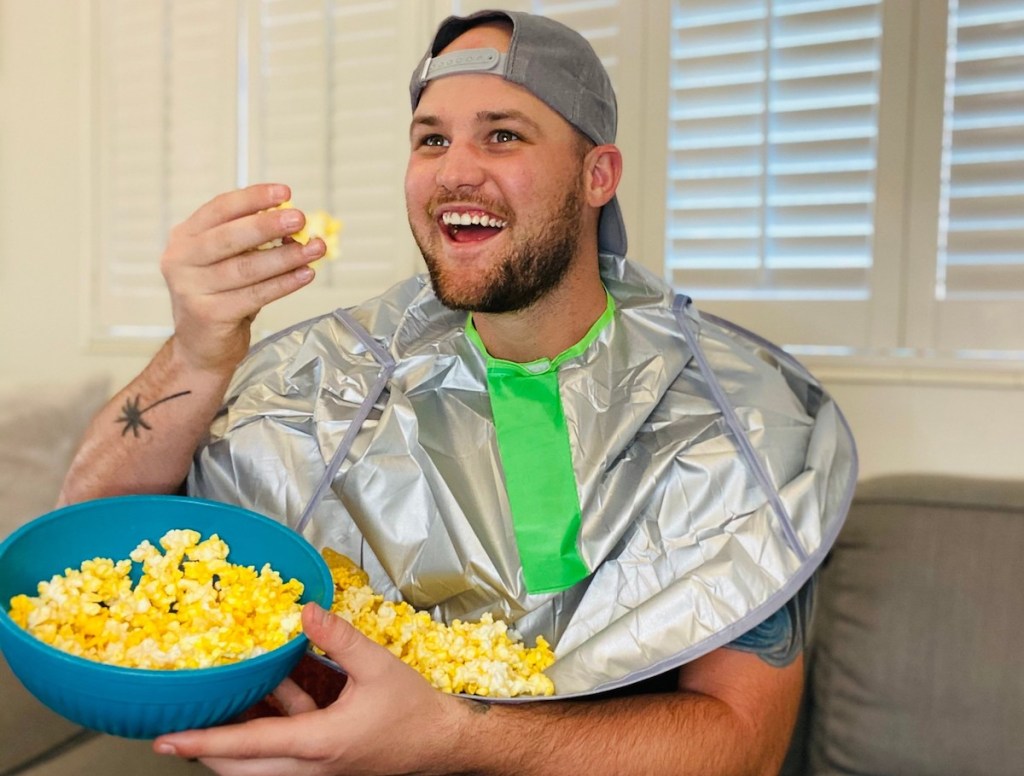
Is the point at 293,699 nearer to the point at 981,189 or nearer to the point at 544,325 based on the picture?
the point at 544,325

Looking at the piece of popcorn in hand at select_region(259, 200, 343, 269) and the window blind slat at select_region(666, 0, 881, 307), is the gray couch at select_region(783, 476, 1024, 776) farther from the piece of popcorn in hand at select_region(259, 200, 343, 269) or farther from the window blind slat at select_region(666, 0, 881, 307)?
the piece of popcorn in hand at select_region(259, 200, 343, 269)

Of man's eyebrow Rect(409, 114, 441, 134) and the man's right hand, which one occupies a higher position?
man's eyebrow Rect(409, 114, 441, 134)

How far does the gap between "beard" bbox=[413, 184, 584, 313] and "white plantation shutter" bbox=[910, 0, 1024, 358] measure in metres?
0.70

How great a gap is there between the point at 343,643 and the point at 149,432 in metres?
0.56

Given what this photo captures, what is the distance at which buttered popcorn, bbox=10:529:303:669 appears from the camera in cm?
88

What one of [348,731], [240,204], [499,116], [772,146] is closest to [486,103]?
[499,116]

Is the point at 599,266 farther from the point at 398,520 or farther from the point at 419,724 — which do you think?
the point at 419,724

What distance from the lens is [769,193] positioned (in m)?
1.72

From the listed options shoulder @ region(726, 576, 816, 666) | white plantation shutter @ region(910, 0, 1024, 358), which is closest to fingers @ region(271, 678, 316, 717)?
shoulder @ region(726, 576, 816, 666)

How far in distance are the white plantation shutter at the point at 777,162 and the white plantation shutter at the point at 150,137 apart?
1.14 metres

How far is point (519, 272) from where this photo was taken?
1342mm

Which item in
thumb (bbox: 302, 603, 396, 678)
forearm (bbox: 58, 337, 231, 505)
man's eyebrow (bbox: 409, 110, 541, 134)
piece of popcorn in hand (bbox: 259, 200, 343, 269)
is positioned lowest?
thumb (bbox: 302, 603, 396, 678)

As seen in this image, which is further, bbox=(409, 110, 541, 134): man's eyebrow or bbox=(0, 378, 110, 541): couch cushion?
bbox=(0, 378, 110, 541): couch cushion

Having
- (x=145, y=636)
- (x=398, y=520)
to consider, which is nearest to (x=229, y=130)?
(x=398, y=520)
